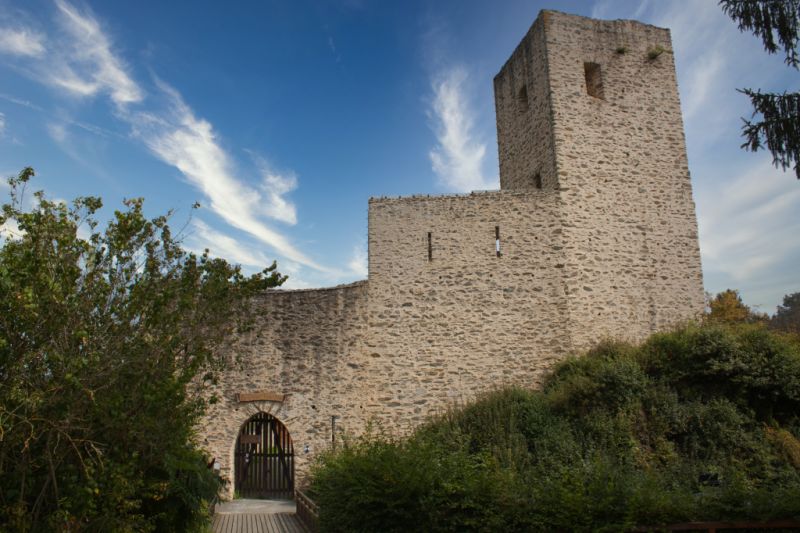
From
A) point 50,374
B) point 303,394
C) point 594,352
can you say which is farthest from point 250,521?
point 594,352

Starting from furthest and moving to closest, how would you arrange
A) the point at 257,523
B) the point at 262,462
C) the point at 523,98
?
1. the point at 523,98
2. the point at 262,462
3. the point at 257,523

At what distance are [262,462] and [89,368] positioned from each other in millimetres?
9660

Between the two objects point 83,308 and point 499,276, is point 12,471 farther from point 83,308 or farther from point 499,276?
point 499,276

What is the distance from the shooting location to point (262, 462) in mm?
14500

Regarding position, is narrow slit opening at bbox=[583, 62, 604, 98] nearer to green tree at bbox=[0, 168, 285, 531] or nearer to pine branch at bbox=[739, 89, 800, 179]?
pine branch at bbox=[739, 89, 800, 179]

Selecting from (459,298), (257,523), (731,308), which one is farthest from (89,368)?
(731,308)

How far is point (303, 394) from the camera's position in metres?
13.3

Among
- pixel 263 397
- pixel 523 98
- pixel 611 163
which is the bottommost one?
pixel 263 397

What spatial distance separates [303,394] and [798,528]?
9253 millimetres

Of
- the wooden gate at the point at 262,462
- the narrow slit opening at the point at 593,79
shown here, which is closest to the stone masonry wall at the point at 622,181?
the narrow slit opening at the point at 593,79

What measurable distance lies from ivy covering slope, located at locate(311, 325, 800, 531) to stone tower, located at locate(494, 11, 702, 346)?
1.66 meters

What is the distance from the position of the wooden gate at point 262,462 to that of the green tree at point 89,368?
726 cm

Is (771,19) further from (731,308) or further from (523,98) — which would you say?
(731,308)

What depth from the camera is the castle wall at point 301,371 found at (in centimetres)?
Result: 1316
